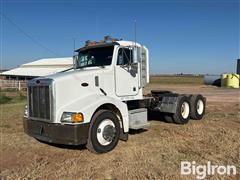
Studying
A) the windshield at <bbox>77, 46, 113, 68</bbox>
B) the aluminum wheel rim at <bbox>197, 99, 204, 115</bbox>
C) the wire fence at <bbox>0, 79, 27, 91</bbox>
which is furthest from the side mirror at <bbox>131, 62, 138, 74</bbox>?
the wire fence at <bbox>0, 79, 27, 91</bbox>

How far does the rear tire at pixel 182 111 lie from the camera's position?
10312mm

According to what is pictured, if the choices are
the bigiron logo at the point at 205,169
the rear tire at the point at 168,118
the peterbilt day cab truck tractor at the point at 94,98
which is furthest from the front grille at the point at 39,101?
the rear tire at the point at 168,118

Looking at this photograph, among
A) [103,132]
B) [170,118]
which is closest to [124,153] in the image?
[103,132]

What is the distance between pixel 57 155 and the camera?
22.0ft

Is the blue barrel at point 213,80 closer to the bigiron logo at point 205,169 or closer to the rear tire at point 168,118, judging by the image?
the rear tire at point 168,118

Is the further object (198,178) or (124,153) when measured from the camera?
(124,153)

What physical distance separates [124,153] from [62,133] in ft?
5.05

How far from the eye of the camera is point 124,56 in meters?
7.89

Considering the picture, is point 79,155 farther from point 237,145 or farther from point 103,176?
point 237,145

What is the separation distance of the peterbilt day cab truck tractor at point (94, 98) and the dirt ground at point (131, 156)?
1.41 feet

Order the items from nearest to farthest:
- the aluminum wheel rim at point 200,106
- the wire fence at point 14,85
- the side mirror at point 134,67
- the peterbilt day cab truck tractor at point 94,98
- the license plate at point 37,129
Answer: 1. the peterbilt day cab truck tractor at point 94,98
2. the license plate at point 37,129
3. the side mirror at point 134,67
4. the aluminum wheel rim at point 200,106
5. the wire fence at point 14,85

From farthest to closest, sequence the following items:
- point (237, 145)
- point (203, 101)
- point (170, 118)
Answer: point (203, 101) < point (170, 118) < point (237, 145)

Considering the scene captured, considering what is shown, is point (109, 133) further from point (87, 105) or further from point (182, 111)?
point (182, 111)

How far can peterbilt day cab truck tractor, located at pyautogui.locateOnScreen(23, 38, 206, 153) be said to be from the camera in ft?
20.8
